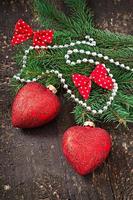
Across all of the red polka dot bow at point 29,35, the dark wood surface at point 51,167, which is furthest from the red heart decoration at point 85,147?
the red polka dot bow at point 29,35

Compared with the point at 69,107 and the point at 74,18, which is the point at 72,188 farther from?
the point at 74,18

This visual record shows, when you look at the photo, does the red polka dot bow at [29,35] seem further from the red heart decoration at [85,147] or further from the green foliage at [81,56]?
the red heart decoration at [85,147]

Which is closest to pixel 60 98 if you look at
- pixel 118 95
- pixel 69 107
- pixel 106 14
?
pixel 69 107

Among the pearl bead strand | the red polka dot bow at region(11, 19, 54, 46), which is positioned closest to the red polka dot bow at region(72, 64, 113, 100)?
the pearl bead strand

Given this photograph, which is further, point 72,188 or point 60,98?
point 60,98

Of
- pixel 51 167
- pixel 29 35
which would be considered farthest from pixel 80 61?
pixel 51 167

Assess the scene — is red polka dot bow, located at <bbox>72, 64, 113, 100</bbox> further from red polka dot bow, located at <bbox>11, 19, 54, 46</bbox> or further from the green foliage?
red polka dot bow, located at <bbox>11, 19, 54, 46</bbox>

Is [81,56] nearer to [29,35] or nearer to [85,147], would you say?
[29,35]
